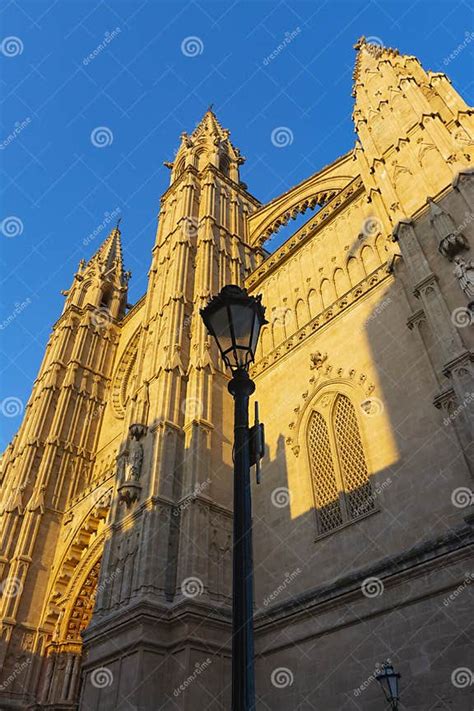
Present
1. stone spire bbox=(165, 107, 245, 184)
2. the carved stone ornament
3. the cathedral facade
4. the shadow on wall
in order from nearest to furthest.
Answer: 1. the shadow on wall
2. the cathedral facade
3. the carved stone ornament
4. stone spire bbox=(165, 107, 245, 184)

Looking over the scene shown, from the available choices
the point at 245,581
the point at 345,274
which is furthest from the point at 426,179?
the point at 245,581

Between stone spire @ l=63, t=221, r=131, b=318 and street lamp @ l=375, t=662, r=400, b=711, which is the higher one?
stone spire @ l=63, t=221, r=131, b=318

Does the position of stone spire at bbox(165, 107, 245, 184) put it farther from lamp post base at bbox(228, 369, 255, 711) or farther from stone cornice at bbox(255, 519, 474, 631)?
lamp post base at bbox(228, 369, 255, 711)

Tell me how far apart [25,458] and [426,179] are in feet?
60.0

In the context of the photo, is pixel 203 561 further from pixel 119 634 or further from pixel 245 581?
pixel 245 581

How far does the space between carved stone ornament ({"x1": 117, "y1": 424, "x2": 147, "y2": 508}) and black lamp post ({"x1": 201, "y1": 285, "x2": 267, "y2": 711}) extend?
1024cm

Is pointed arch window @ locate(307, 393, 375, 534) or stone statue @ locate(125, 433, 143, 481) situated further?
stone statue @ locate(125, 433, 143, 481)

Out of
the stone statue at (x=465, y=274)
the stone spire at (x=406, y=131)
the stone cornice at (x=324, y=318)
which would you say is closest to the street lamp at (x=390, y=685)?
the stone statue at (x=465, y=274)

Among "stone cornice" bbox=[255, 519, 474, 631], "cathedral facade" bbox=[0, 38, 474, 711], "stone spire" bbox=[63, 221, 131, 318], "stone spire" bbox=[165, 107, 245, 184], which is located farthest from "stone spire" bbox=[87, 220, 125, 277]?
"stone cornice" bbox=[255, 519, 474, 631]

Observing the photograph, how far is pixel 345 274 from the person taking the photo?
16.4 m

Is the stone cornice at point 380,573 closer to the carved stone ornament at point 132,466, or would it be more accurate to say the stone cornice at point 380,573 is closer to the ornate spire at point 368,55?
the carved stone ornament at point 132,466

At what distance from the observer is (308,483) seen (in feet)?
44.0

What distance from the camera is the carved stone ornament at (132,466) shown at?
1484 cm

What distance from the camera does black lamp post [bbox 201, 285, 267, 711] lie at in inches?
157
